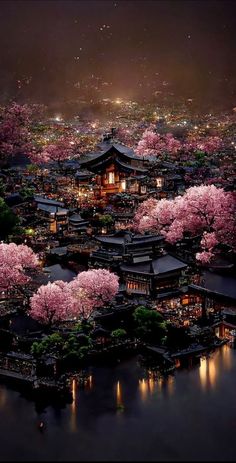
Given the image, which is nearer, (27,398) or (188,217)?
(27,398)

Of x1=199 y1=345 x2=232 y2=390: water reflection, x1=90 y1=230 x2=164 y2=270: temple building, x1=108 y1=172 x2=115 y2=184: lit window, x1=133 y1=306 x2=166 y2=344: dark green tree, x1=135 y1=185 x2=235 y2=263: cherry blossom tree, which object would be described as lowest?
x1=199 y1=345 x2=232 y2=390: water reflection

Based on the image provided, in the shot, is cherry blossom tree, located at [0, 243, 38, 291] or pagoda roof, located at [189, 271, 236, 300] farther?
cherry blossom tree, located at [0, 243, 38, 291]

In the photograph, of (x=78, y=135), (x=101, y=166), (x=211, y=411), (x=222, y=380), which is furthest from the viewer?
(x=78, y=135)

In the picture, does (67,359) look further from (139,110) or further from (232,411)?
(139,110)

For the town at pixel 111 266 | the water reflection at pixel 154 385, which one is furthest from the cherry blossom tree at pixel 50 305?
the water reflection at pixel 154 385

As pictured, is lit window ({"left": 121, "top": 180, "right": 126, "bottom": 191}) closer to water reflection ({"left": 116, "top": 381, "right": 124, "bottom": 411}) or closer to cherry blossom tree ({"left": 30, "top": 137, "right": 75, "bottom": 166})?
cherry blossom tree ({"left": 30, "top": 137, "right": 75, "bottom": 166})

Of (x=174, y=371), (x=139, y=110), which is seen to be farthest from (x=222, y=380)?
(x=139, y=110)

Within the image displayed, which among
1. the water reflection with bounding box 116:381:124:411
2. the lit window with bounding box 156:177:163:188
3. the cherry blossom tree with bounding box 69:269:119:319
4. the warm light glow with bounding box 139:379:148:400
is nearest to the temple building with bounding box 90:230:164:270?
the cherry blossom tree with bounding box 69:269:119:319
